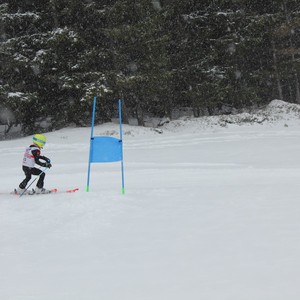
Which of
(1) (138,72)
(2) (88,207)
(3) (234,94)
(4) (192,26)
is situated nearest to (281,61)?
(3) (234,94)

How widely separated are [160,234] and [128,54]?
19.4m

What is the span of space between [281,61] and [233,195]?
24.9 meters

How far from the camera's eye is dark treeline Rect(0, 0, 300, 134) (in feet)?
75.0

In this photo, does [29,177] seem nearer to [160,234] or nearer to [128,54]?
[160,234]

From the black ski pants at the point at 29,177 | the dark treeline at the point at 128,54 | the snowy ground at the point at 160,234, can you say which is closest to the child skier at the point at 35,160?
the black ski pants at the point at 29,177

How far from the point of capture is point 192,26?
1135 inches

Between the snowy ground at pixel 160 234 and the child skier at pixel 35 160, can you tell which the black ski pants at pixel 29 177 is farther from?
the snowy ground at pixel 160 234

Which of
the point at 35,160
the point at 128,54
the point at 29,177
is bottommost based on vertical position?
the point at 29,177

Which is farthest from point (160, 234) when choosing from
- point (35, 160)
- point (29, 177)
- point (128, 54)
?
point (128, 54)

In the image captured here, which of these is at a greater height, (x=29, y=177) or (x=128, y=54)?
(x=128, y=54)

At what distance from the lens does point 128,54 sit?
24.2m

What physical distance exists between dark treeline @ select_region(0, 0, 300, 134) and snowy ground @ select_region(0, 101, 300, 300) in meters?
10.9

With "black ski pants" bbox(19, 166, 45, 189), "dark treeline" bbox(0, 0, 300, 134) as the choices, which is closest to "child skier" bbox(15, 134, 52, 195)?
"black ski pants" bbox(19, 166, 45, 189)

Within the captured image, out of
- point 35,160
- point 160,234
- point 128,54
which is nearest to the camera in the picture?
point 160,234
